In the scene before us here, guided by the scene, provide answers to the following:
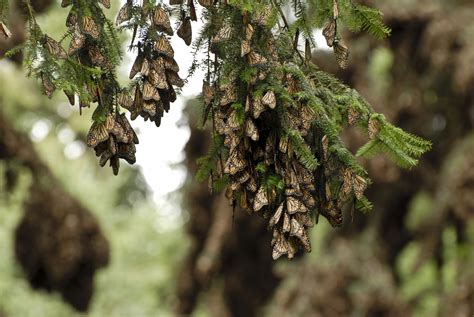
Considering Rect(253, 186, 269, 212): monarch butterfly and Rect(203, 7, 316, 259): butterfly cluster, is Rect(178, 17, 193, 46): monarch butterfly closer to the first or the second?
Rect(203, 7, 316, 259): butterfly cluster

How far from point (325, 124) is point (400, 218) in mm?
8587

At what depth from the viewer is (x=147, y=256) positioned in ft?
81.5

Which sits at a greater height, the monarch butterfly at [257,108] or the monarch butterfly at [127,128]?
the monarch butterfly at [127,128]

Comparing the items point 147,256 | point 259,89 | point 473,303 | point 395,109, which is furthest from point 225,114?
point 147,256

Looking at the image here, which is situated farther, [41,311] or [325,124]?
[41,311]

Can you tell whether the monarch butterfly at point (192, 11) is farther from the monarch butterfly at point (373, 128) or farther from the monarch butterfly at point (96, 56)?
the monarch butterfly at point (373, 128)

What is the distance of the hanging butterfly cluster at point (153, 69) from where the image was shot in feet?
8.61

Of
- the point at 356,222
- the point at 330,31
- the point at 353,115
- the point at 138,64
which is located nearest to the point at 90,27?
the point at 138,64

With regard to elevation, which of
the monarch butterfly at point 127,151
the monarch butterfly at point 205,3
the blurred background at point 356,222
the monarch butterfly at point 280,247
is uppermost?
the blurred background at point 356,222

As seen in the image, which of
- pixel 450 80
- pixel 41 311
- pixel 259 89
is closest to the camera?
pixel 259 89

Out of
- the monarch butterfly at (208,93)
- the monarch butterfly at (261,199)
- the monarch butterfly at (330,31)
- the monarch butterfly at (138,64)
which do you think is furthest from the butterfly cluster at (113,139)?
the monarch butterfly at (330,31)

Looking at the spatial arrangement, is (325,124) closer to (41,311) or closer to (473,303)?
(473,303)

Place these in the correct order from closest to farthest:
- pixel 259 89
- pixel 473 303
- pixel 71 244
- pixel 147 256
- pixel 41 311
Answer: pixel 259 89 < pixel 473 303 < pixel 71 244 < pixel 41 311 < pixel 147 256

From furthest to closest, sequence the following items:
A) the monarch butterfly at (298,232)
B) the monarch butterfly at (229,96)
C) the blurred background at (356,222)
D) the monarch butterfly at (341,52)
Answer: the blurred background at (356,222)
the monarch butterfly at (341,52)
the monarch butterfly at (229,96)
the monarch butterfly at (298,232)
